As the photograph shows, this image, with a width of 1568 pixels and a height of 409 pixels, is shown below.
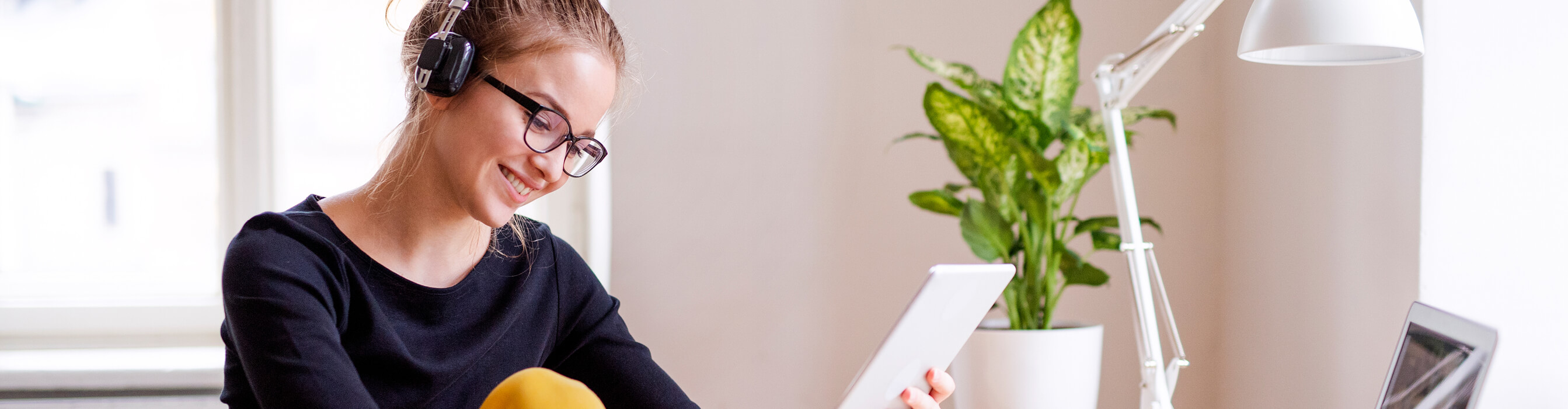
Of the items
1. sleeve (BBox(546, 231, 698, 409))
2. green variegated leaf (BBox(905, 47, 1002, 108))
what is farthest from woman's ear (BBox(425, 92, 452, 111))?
green variegated leaf (BBox(905, 47, 1002, 108))

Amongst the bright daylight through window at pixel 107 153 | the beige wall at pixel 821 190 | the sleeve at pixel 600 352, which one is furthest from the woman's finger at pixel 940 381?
the bright daylight through window at pixel 107 153

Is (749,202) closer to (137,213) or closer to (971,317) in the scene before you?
(971,317)

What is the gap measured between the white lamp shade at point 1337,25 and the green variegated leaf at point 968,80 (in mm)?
458

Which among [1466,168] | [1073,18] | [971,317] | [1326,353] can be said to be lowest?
[1326,353]

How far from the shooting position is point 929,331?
71 centimetres

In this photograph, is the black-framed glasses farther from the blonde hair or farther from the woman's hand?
the woman's hand

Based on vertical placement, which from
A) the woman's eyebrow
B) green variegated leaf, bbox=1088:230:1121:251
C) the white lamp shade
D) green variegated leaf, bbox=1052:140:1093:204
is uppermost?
the white lamp shade

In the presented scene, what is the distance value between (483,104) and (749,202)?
85 cm

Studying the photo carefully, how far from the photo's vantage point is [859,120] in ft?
5.01

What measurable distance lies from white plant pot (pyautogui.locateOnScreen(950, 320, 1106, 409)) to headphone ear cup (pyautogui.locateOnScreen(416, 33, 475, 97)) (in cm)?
74

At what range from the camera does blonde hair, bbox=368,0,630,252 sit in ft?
2.39

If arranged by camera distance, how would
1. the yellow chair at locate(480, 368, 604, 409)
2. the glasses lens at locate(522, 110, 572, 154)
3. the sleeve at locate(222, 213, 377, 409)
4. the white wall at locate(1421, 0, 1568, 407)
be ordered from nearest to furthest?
the yellow chair at locate(480, 368, 604, 409), the sleeve at locate(222, 213, 377, 409), the glasses lens at locate(522, 110, 572, 154), the white wall at locate(1421, 0, 1568, 407)

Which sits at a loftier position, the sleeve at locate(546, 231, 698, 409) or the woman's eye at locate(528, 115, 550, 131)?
the woman's eye at locate(528, 115, 550, 131)

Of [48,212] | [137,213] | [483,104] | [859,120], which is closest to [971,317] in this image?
[483,104]
